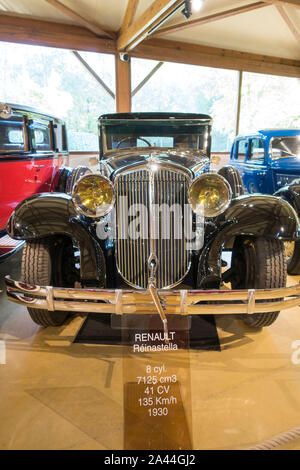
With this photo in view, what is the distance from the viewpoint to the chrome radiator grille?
6.15 ft

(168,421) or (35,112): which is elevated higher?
(35,112)

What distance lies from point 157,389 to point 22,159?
326 centimetres

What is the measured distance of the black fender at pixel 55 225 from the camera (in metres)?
1.87

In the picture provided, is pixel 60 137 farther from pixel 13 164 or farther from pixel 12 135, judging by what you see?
pixel 13 164

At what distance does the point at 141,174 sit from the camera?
6.14 feet

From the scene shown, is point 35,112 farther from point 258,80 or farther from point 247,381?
point 258,80

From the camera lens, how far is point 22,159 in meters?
3.73

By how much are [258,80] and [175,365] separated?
9.01m

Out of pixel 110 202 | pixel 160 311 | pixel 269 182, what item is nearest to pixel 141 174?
pixel 110 202

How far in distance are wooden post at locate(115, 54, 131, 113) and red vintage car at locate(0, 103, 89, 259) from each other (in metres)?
2.86

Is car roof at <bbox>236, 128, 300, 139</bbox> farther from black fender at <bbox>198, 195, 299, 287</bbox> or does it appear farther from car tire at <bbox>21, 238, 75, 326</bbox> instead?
car tire at <bbox>21, 238, 75, 326</bbox>

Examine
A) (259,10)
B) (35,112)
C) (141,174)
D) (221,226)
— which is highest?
(259,10)

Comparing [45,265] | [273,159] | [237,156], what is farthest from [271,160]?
[45,265]

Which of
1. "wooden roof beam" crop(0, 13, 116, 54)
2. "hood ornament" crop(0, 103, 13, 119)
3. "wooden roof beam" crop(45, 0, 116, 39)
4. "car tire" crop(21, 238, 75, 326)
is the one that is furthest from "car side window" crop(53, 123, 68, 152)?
"car tire" crop(21, 238, 75, 326)
